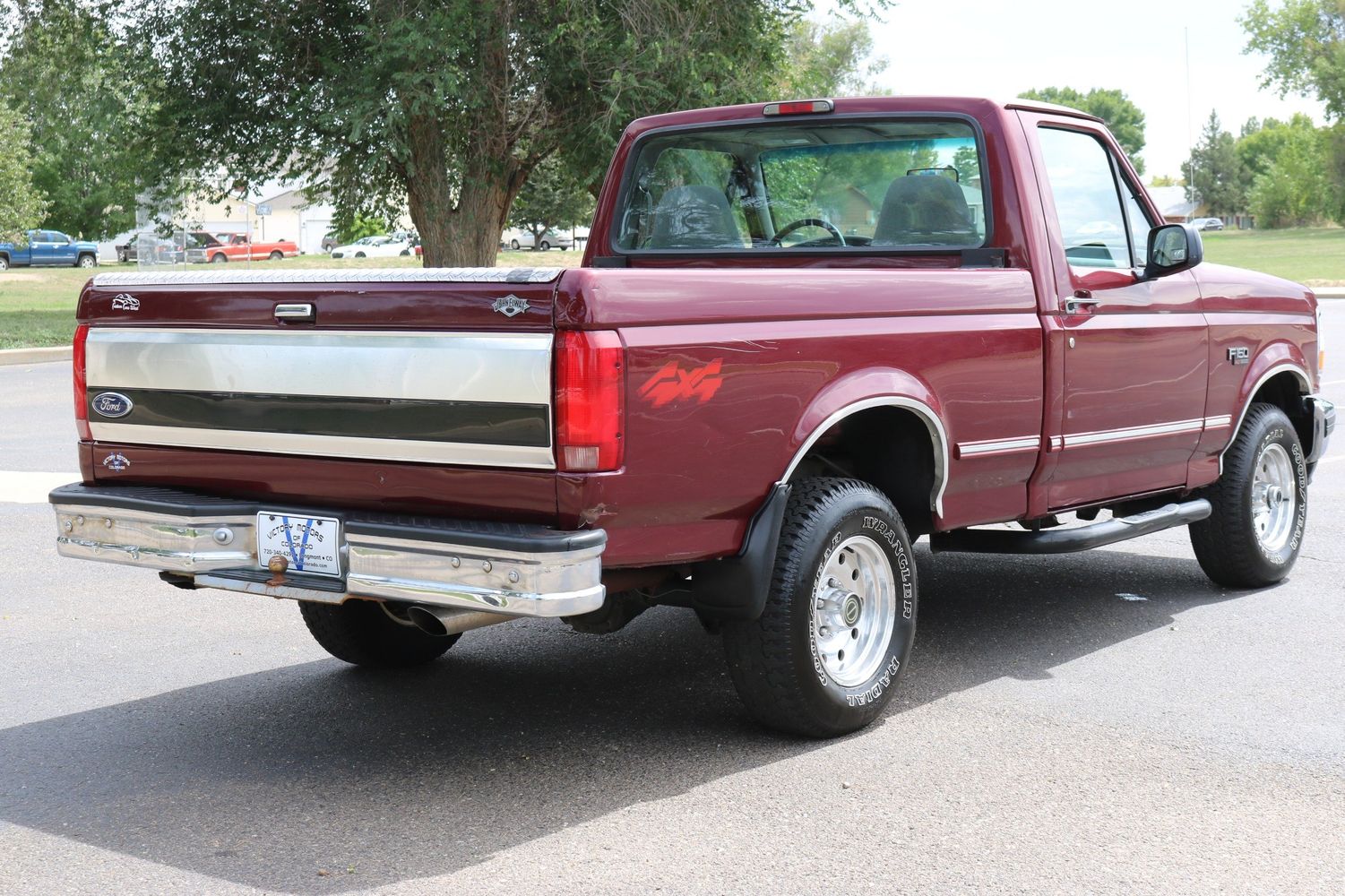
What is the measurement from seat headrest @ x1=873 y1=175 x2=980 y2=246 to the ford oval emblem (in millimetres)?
2697

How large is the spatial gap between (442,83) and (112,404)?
17351 mm

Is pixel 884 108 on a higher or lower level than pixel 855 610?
higher

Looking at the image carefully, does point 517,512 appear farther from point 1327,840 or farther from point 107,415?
point 1327,840

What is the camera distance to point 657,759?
4.74 m

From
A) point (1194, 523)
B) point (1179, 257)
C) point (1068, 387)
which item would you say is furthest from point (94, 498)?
point (1194, 523)

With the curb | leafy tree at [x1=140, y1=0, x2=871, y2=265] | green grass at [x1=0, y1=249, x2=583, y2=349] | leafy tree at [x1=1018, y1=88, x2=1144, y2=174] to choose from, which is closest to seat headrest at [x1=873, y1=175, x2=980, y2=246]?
green grass at [x1=0, y1=249, x2=583, y2=349]

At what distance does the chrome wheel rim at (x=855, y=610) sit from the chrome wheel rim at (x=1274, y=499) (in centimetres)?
281

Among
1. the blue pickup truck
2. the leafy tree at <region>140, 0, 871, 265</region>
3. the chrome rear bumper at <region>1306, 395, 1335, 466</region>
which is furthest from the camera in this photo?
the blue pickup truck

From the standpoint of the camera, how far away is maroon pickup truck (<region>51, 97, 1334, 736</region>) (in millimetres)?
4164

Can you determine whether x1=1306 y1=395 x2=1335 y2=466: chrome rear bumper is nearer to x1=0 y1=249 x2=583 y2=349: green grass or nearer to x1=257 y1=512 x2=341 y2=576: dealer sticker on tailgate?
x1=257 y1=512 x2=341 y2=576: dealer sticker on tailgate

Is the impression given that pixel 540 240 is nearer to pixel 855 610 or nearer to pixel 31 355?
pixel 31 355

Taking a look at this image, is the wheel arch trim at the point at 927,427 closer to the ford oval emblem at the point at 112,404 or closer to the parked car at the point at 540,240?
the ford oval emblem at the point at 112,404

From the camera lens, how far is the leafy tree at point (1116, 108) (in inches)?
6750

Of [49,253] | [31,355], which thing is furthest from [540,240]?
[31,355]
